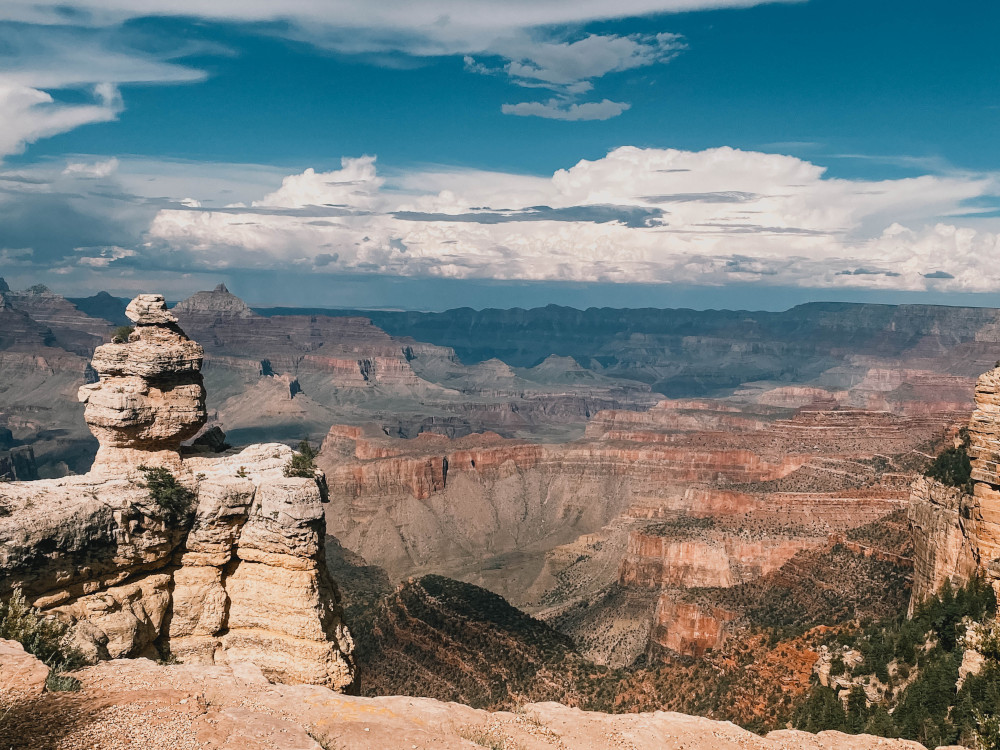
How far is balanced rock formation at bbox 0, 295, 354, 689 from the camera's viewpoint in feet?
63.1

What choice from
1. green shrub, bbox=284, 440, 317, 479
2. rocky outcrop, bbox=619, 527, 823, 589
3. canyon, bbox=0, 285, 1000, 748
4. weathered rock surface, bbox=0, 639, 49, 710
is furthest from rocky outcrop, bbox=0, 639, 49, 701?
rocky outcrop, bbox=619, 527, 823, 589

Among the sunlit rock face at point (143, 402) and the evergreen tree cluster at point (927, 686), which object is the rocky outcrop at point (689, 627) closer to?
the evergreen tree cluster at point (927, 686)

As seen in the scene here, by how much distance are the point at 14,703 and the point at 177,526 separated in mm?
8479

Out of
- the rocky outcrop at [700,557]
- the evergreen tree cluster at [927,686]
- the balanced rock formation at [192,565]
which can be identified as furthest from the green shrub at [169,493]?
the rocky outcrop at [700,557]

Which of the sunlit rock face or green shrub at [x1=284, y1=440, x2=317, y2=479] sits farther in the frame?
the sunlit rock face

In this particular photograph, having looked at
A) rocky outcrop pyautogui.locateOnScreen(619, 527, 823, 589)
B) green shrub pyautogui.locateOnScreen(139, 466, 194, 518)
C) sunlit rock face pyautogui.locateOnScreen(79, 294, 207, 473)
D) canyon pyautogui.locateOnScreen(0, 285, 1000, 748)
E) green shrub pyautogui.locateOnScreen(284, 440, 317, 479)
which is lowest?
rocky outcrop pyautogui.locateOnScreen(619, 527, 823, 589)

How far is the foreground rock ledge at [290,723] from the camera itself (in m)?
13.4

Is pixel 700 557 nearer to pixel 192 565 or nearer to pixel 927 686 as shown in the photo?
pixel 927 686

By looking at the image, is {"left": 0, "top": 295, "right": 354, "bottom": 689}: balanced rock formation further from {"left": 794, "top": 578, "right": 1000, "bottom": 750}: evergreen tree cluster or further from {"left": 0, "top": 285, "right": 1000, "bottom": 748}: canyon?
{"left": 794, "top": 578, "right": 1000, "bottom": 750}: evergreen tree cluster

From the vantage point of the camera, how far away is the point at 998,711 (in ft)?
67.5

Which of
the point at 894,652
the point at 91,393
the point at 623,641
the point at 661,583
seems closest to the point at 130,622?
the point at 91,393

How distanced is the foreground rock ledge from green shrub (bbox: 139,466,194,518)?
5.11m

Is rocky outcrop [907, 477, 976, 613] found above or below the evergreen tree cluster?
above

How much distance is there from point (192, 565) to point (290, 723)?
29.3 ft
